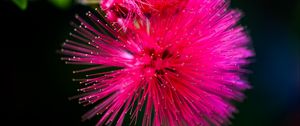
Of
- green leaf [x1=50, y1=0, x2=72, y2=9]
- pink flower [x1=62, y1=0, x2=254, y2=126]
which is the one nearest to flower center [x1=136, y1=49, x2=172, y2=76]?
pink flower [x1=62, y1=0, x2=254, y2=126]

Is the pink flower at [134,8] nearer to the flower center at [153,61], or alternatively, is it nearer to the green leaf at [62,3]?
the flower center at [153,61]

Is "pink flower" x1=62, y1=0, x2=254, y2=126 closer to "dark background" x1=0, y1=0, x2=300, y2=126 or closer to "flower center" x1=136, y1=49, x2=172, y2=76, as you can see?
"flower center" x1=136, y1=49, x2=172, y2=76

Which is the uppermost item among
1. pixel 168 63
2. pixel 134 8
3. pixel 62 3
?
pixel 62 3

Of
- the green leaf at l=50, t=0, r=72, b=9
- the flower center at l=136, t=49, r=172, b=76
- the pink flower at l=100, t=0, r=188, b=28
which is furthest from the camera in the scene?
the green leaf at l=50, t=0, r=72, b=9

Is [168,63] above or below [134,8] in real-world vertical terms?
below
